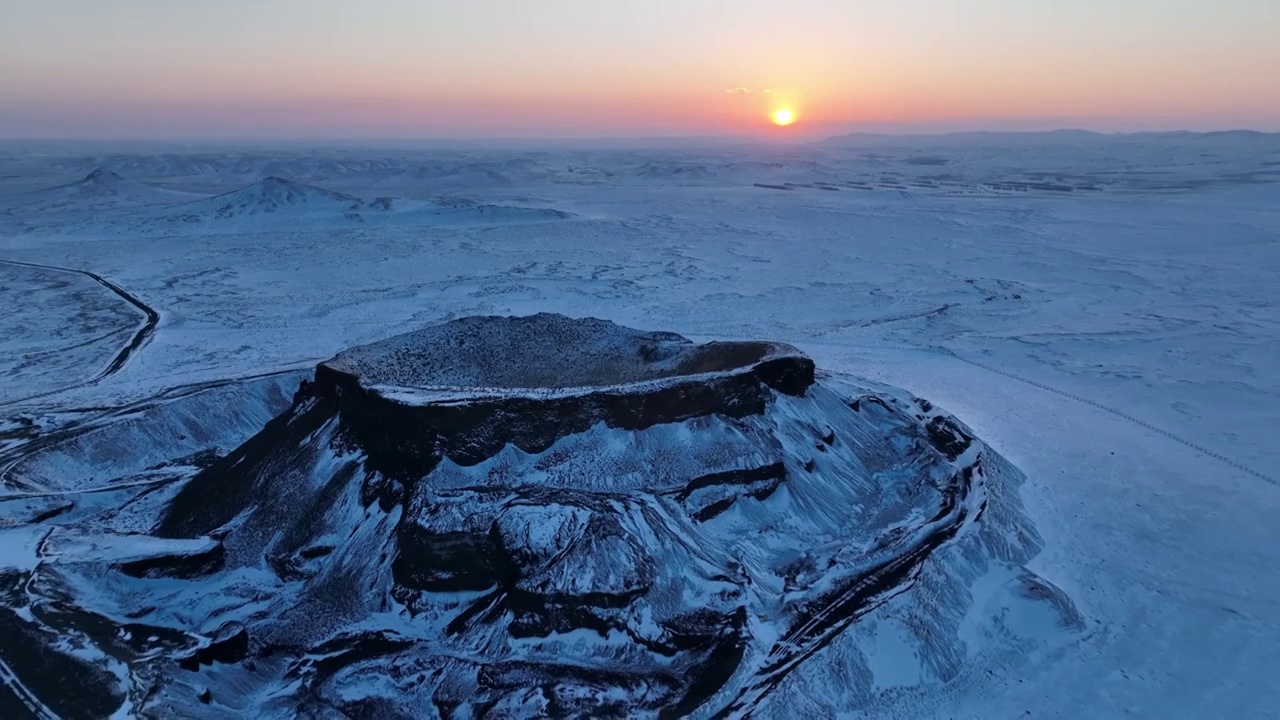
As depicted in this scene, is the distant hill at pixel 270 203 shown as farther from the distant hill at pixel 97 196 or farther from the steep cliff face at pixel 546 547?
the steep cliff face at pixel 546 547

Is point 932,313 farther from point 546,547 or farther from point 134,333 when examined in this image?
point 134,333

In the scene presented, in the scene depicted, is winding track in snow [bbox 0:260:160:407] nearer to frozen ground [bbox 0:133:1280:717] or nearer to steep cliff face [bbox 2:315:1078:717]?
frozen ground [bbox 0:133:1280:717]

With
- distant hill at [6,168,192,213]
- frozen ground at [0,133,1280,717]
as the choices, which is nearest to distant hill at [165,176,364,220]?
frozen ground at [0,133,1280,717]

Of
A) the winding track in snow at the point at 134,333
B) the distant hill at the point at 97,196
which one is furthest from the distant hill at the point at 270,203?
the winding track in snow at the point at 134,333

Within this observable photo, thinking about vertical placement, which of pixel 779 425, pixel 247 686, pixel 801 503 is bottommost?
pixel 247 686

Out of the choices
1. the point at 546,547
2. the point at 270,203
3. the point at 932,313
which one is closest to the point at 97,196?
the point at 270,203

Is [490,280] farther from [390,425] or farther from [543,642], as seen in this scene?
[543,642]

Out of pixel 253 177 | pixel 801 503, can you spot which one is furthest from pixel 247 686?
pixel 253 177
